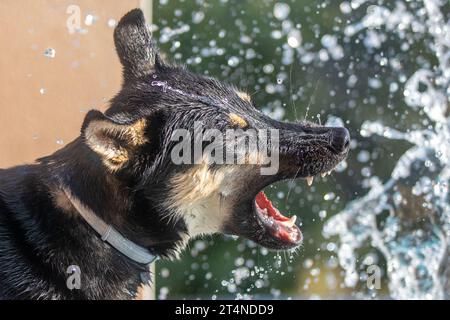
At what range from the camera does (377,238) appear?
5316 mm

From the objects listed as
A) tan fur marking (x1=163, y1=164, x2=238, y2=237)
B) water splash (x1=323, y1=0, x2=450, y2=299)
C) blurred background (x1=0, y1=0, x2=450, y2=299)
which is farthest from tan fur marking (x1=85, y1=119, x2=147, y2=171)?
water splash (x1=323, y1=0, x2=450, y2=299)

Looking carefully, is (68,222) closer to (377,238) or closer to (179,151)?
(179,151)

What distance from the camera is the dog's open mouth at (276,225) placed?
297 cm

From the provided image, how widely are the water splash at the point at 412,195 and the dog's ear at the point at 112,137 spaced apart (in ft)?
10.3

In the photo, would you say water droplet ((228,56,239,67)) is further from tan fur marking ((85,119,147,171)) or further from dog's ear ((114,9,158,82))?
tan fur marking ((85,119,147,171))

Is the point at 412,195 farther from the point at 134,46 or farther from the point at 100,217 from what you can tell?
the point at 100,217

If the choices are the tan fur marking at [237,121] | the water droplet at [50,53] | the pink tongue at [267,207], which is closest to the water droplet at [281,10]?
the water droplet at [50,53]

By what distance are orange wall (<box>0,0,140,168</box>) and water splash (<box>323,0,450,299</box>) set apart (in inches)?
94.6

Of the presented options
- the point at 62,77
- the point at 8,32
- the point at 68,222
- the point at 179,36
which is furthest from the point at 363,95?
the point at 68,222

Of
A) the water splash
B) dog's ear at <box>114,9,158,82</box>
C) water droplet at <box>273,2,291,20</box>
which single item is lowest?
the water splash

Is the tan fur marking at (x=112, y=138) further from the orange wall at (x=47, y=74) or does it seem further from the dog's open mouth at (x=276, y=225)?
the orange wall at (x=47, y=74)

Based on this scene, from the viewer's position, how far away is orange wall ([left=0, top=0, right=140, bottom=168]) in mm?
3779

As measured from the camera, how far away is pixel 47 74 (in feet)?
13.1

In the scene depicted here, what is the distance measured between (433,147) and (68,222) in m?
3.75
